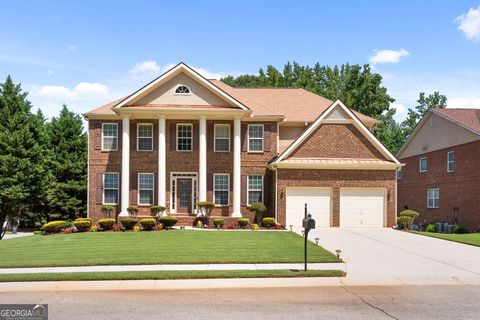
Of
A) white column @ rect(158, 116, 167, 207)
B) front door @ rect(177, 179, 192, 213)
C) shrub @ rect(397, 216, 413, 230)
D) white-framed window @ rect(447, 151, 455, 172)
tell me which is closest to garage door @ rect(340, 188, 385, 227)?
shrub @ rect(397, 216, 413, 230)

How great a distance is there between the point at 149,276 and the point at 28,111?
1129 inches

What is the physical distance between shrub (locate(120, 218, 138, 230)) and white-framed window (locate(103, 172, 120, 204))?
3.12 metres

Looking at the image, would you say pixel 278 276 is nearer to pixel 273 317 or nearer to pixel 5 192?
pixel 273 317

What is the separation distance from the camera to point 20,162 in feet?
99.5

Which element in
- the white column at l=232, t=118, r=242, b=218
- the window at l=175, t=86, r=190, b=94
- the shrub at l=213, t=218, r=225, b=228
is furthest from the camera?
the window at l=175, t=86, r=190, b=94

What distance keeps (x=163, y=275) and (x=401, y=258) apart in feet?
27.1

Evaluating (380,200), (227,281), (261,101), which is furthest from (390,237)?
(261,101)

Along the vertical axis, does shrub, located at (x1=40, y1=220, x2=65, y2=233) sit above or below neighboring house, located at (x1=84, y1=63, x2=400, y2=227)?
below

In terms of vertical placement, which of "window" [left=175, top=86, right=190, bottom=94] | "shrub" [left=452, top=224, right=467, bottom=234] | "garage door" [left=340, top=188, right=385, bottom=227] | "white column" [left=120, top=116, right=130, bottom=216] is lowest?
"shrub" [left=452, top=224, right=467, bottom=234]

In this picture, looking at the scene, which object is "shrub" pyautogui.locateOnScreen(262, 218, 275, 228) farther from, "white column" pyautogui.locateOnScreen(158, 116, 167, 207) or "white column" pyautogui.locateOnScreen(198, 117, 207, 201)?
"white column" pyautogui.locateOnScreen(158, 116, 167, 207)

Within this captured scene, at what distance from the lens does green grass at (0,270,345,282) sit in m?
12.0

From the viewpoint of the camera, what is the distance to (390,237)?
73.1ft

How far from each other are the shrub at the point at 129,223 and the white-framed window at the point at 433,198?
23063 millimetres

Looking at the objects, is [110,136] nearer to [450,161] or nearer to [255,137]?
[255,137]
